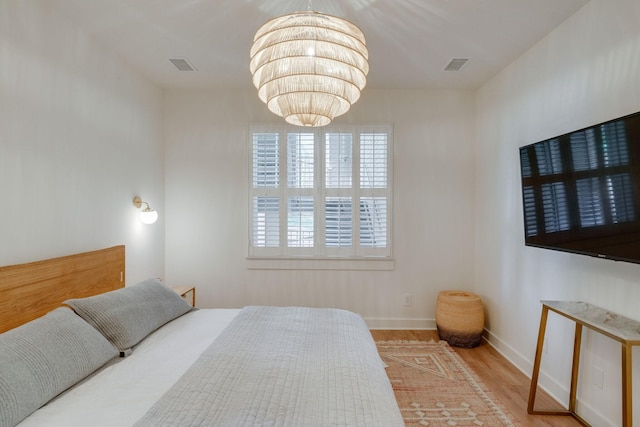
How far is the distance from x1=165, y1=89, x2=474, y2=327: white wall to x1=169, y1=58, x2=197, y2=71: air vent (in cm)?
62

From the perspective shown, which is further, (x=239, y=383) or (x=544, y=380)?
(x=544, y=380)

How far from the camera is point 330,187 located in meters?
3.83

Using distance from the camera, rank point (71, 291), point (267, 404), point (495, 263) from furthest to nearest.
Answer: point (495, 263) → point (71, 291) → point (267, 404)

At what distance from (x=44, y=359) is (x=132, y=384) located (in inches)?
14.8

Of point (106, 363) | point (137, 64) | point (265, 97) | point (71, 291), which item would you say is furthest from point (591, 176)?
point (137, 64)

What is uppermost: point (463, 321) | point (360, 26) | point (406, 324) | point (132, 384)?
point (360, 26)

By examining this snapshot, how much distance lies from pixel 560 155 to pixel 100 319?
9.75ft

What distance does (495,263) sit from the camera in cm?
341

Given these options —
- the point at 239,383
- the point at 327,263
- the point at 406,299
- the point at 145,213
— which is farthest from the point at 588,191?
the point at 145,213

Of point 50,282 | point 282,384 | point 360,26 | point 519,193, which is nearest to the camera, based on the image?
point 282,384

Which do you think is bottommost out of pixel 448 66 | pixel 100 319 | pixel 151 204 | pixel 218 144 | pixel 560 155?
pixel 100 319

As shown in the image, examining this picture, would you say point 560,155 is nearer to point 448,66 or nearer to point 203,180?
point 448,66

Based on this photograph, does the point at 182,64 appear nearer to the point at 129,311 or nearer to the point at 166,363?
the point at 129,311

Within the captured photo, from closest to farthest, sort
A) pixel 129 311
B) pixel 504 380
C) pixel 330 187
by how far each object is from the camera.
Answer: pixel 129 311 → pixel 504 380 → pixel 330 187
